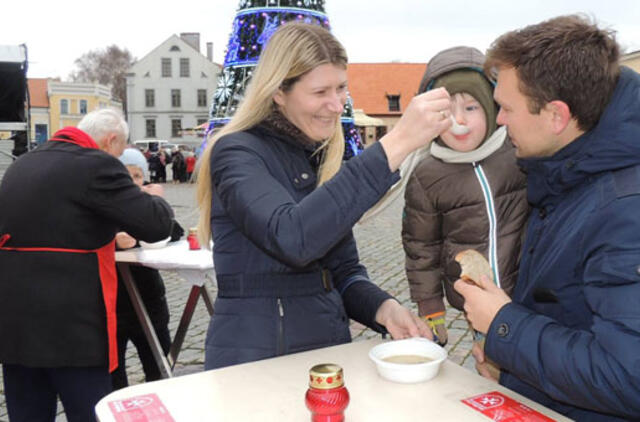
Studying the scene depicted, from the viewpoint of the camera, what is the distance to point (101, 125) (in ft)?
11.9

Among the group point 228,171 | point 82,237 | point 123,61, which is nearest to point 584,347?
point 228,171

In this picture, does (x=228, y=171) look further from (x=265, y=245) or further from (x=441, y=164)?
(x=441, y=164)

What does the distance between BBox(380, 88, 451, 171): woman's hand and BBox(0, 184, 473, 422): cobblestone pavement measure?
38.7 inches

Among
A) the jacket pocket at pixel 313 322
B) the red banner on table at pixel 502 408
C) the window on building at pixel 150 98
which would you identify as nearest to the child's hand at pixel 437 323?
the jacket pocket at pixel 313 322

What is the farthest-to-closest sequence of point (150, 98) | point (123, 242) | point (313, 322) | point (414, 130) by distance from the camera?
point (150, 98), point (123, 242), point (313, 322), point (414, 130)

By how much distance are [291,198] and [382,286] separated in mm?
5563

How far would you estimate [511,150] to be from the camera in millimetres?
2348

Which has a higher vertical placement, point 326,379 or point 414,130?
point 414,130

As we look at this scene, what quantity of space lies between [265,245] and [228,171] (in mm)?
287

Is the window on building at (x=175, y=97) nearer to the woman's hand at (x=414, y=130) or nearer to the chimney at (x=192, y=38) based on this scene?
the chimney at (x=192, y=38)

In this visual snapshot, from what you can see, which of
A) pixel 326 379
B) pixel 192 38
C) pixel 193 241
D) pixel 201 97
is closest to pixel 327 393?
pixel 326 379

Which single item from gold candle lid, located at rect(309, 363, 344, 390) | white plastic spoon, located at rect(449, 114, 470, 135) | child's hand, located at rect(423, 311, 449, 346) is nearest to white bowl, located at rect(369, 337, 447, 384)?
gold candle lid, located at rect(309, 363, 344, 390)

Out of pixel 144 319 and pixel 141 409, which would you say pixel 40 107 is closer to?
pixel 144 319

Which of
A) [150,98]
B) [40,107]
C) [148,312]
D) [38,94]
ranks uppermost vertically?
[38,94]
